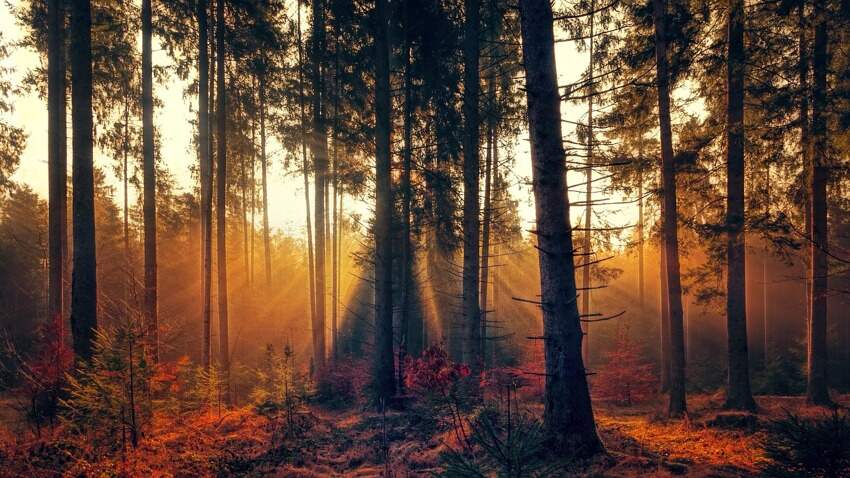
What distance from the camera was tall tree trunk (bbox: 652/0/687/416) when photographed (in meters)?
9.72

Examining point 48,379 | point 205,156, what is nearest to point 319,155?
point 205,156

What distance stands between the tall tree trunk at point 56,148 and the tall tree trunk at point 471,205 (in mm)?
10323

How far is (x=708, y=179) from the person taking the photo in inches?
439

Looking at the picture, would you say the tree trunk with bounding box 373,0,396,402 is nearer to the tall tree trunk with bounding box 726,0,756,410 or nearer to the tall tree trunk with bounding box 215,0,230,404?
the tall tree trunk with bounding box 215,0,230,404

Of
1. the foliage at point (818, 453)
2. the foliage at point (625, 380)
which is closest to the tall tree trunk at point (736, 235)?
the foliage at point (625, 380)

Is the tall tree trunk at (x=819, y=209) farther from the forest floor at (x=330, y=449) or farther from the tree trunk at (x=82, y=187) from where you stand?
the tree trunk at (x=82, y=187)

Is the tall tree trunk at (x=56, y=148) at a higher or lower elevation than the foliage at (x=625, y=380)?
higher

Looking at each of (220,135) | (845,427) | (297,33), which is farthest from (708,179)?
(297,33)

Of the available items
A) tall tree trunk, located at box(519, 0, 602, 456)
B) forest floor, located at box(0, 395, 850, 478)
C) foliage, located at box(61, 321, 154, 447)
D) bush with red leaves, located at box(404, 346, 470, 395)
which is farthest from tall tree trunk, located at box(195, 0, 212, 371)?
tall tree trunk, located at box(519, 0, 602, 456)

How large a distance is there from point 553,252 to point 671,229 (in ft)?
21.2

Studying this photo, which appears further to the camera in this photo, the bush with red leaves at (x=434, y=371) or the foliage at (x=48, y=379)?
the foliage at (x=48, y=379)

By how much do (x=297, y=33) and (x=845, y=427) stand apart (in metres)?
17.2

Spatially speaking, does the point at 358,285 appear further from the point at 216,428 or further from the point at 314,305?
the point at 216,428

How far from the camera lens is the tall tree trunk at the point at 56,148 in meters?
10.8
